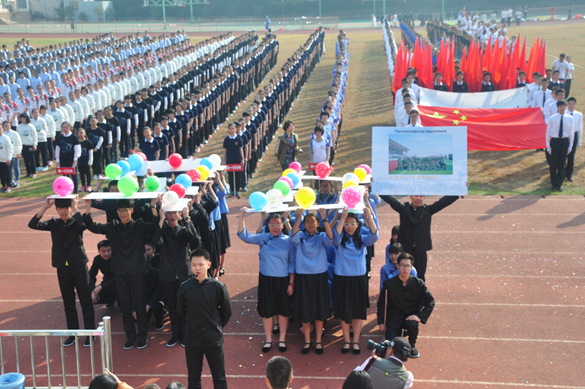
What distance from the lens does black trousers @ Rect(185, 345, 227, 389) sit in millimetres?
5289

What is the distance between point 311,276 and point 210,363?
1563 millimetres

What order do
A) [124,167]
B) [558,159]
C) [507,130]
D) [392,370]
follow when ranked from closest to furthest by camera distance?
[392,370]
[124,167]
[558,159]
[507,130]

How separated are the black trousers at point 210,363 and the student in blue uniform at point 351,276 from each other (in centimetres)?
163

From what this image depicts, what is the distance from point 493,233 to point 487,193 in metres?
2.59

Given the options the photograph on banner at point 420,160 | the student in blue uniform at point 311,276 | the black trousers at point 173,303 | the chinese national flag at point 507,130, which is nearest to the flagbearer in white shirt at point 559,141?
the chinese national flag at point 507,130

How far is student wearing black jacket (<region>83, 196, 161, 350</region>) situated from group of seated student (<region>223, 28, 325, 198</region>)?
588 cm

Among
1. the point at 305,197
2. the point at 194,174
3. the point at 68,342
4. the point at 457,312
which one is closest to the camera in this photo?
the point at 305,197

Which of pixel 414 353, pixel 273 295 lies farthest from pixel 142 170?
pixel 414 353

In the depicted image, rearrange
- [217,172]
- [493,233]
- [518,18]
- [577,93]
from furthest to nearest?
[518,18] < [577,93] < [493,233] < [217,172]

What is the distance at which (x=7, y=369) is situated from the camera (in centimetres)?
621

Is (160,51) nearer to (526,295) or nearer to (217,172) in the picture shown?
(217,172)

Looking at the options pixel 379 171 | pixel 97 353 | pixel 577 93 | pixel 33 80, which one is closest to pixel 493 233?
pixel 379 171

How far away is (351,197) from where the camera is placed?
6.02m

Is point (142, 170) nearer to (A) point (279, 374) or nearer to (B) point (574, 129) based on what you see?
(A) point (279, 374)
